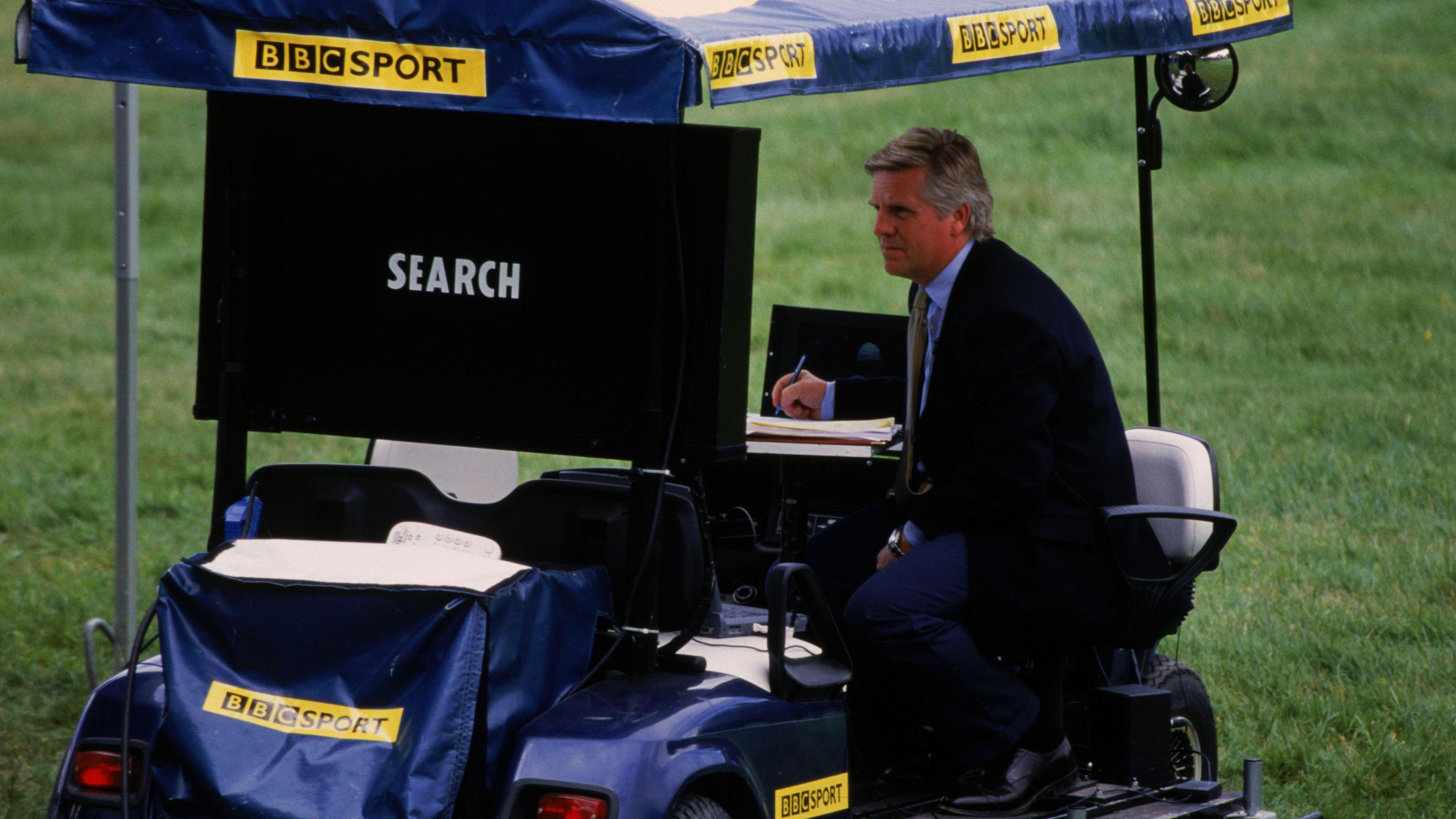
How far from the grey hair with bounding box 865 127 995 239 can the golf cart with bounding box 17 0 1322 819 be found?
0.28 m

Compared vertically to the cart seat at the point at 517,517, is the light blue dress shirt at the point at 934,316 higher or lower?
higher

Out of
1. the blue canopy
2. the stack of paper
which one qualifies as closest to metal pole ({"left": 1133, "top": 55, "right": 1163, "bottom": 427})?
the stack of paper

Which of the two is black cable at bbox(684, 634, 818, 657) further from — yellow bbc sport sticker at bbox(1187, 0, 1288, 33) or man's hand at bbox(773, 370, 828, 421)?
yellow bbc sport sticker at bbox(1187, 0, 1288, 33)

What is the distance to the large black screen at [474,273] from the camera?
12.6 ft

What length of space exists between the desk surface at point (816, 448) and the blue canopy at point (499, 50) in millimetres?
1256

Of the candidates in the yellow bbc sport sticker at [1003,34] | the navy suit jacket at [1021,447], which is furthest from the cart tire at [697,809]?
the yellow bbc sport sticker at [1003,34]

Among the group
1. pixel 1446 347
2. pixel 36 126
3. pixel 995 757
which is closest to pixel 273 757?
pixel 995 757

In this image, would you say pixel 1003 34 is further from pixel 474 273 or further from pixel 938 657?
pixel 938 657

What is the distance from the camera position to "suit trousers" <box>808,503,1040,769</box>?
4.18 metres

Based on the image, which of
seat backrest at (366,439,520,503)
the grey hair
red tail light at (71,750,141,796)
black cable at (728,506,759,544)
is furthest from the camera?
black cable at (728,506,759,544)

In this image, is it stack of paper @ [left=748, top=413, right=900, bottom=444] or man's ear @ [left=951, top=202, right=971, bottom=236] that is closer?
man's ear @ [left=951, top=202, right=971, bottom=236]

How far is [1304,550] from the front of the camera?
9250 mm

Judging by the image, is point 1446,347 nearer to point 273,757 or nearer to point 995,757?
point 995,757

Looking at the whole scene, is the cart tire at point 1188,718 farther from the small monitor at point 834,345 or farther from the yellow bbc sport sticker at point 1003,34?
the yellow bbc sport sticker at point 1003,34
